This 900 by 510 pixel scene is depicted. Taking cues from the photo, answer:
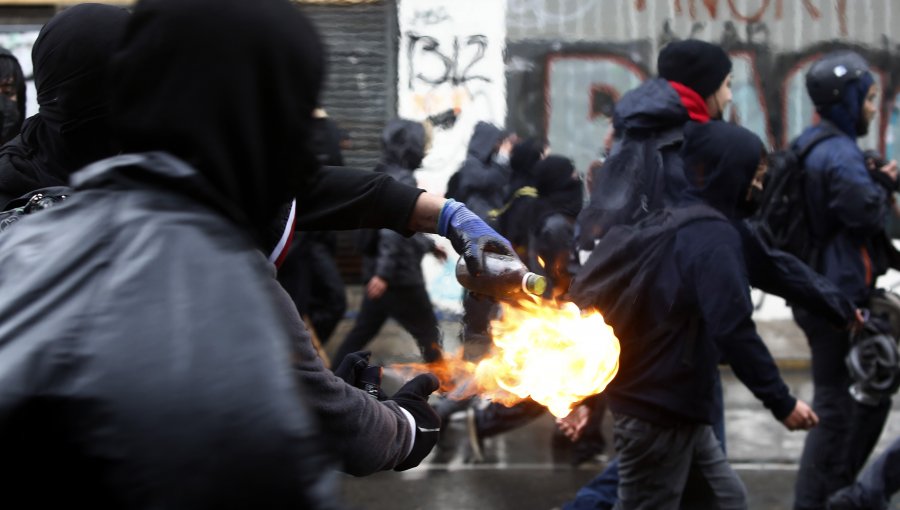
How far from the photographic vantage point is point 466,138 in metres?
9.97

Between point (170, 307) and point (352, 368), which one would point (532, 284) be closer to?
point (352, 368)

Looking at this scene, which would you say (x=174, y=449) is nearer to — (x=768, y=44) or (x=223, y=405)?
(x=223, y=405)

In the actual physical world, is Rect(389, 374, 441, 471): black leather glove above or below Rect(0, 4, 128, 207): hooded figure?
below

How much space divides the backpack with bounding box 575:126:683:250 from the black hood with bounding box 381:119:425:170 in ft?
7.97

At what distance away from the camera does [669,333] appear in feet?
12.5

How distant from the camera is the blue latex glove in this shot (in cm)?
247

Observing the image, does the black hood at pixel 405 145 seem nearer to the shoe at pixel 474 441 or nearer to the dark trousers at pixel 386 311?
the dark trousers at pixel 386 311

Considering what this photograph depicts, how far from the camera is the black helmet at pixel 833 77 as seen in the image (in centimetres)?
551

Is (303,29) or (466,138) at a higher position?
(303,29)

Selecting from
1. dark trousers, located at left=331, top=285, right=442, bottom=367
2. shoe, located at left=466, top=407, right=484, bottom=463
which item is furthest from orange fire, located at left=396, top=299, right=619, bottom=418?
dark trousers, located at left=331, top=285, right=442, bottom=367

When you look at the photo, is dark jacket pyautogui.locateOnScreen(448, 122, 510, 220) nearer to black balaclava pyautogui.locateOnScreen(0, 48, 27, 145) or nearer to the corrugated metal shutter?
black balaclava pyautogui.locateOnScreen(0, 48, 27, 145)

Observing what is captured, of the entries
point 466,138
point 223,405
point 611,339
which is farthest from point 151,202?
→ point 466,138

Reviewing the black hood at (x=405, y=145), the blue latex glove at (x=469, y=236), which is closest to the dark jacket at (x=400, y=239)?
the black hood at (x=405, y=145)

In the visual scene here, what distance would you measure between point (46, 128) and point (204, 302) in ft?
6.41
